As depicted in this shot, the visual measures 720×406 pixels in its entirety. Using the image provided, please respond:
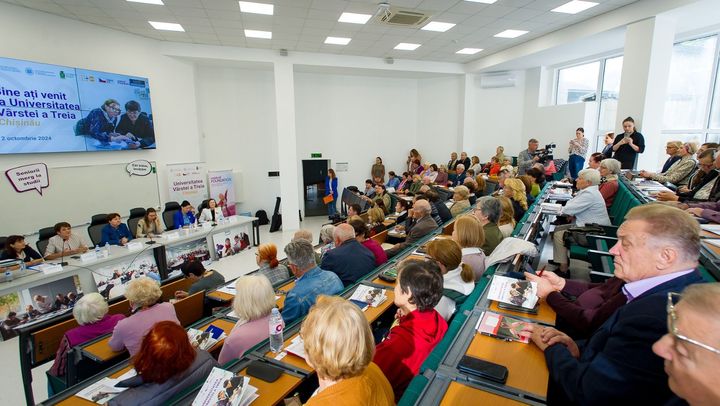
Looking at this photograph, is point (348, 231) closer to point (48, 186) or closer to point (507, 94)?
point (48, 186)

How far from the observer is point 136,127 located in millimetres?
7520

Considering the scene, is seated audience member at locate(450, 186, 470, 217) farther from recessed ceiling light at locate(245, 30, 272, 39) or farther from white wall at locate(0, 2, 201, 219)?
white wall at locate(0, 2, 201, 219)

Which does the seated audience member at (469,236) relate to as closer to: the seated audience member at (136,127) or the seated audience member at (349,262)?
the seated audience member at (349,262)

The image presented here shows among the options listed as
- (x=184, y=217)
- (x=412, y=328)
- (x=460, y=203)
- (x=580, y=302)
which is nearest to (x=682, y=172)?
(x=460, y=203)

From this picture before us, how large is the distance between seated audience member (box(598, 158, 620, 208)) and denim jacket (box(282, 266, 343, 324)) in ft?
13.7

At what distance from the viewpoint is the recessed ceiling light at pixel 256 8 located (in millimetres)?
5910

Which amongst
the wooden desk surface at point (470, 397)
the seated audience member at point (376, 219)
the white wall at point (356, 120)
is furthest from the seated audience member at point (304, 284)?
the white wall at point (356, 120)

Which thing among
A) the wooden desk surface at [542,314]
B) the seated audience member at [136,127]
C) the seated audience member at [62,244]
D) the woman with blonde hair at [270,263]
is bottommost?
the seated audience member at [62,244]

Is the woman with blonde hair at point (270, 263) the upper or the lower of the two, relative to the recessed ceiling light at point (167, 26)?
lower

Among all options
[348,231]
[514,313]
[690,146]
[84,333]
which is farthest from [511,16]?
[84,333]

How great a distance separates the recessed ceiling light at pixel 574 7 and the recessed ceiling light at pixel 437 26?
78.8 inches

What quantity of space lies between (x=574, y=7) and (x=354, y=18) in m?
4.18

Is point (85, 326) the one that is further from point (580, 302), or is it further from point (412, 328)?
point (580, 302)

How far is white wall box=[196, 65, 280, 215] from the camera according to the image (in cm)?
948
